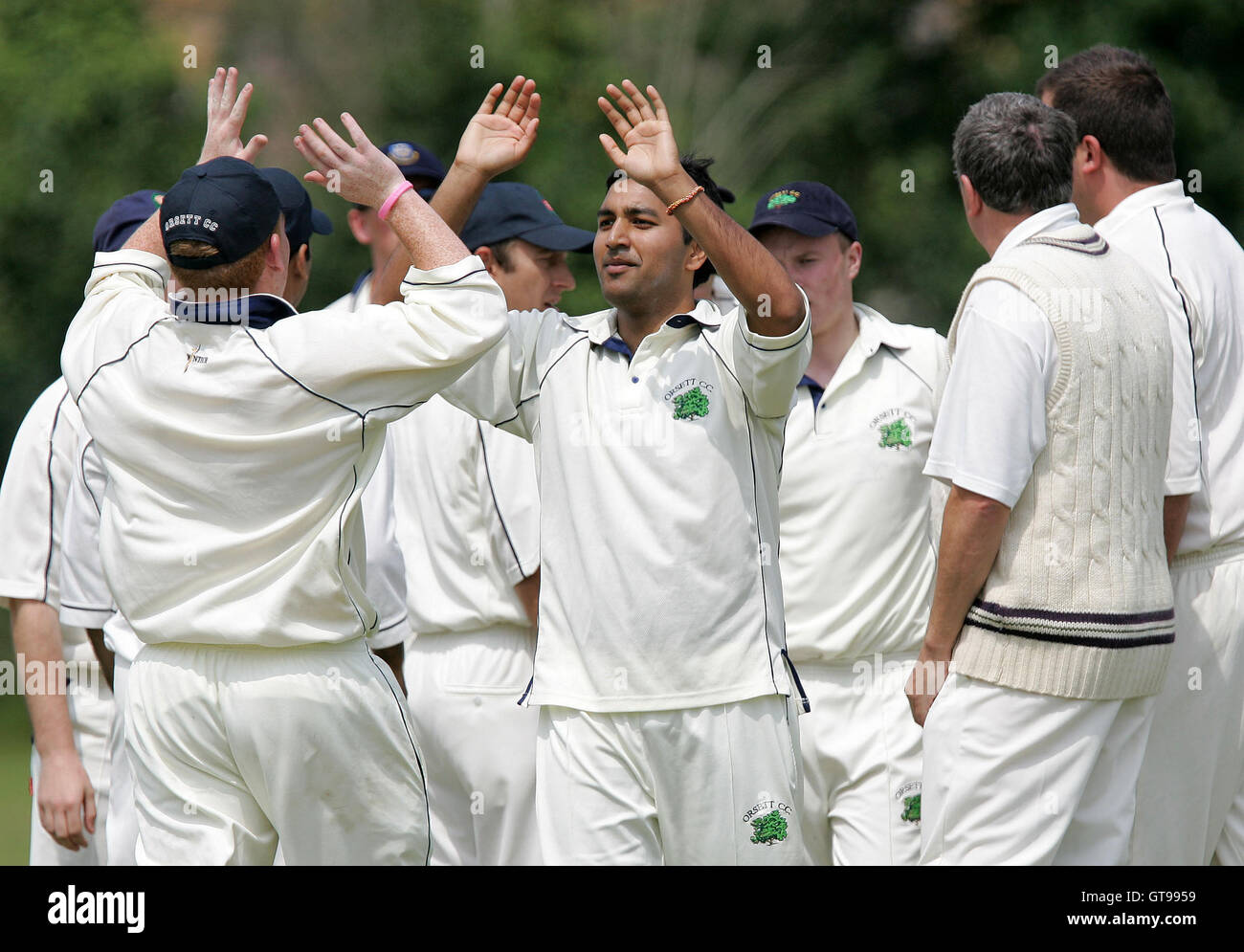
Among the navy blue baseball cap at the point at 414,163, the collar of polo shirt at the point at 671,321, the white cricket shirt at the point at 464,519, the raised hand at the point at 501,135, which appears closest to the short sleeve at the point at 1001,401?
the collar of polo shirt at the point at 671,321

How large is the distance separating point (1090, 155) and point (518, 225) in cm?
204

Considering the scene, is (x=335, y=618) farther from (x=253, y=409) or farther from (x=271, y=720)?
Answer: (x=253, y=409)

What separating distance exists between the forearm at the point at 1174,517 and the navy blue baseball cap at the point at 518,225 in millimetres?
2276

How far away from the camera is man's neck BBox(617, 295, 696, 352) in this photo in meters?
4.39

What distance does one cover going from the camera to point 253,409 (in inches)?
148

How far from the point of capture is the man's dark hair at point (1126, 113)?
4684mm

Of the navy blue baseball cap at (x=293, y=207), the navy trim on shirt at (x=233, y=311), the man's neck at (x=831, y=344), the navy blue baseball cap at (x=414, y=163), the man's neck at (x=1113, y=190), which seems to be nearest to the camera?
the navy trim on shirt at (x=233, y=311)

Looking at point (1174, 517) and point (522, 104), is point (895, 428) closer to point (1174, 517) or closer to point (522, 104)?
point (1174, 517)

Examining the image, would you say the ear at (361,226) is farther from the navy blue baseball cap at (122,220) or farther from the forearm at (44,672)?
the forearm at (44,672)

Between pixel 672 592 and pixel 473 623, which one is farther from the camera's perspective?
pixel 473 623

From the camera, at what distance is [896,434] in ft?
16.7

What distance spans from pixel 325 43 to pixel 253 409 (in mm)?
18486

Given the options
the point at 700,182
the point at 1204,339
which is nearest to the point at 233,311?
the point at 700,182

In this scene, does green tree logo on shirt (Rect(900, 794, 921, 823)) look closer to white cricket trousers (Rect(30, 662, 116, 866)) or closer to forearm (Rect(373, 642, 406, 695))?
forearm (Rect(373, 642, 406, 695))
